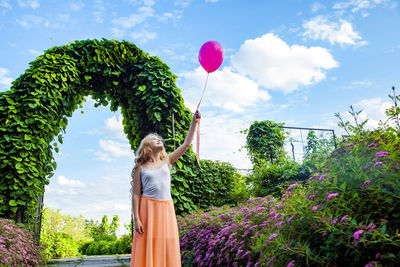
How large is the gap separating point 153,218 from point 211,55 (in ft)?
6.63

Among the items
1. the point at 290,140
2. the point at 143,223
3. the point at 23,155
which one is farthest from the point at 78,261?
the point at 290,140

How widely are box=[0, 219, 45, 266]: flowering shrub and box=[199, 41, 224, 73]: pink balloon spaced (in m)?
3.24

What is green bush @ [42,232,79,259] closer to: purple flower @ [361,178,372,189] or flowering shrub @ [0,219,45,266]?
flowering shrub @ [0,219,45,266]

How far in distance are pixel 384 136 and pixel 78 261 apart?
5763 millimetres

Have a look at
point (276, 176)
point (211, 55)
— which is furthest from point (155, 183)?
point (276, 176)

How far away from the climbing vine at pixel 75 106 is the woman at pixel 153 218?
2.29 metres

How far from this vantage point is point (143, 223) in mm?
2781

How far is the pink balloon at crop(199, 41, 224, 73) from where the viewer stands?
364cm

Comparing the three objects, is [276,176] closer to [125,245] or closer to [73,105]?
[125,245]

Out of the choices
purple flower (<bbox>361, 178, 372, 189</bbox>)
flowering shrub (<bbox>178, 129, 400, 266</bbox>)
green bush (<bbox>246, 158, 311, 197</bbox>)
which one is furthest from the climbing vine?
purple flower (<bbox>361, 178, 372, 189</bbox>)

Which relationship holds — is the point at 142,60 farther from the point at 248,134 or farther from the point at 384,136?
the point at 248,134

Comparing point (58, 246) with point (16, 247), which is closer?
point (16, 247)

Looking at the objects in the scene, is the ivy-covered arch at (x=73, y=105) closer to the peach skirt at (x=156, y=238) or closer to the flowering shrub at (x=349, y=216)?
the peach skirt at (x=156, y=238)

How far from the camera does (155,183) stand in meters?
2.84
